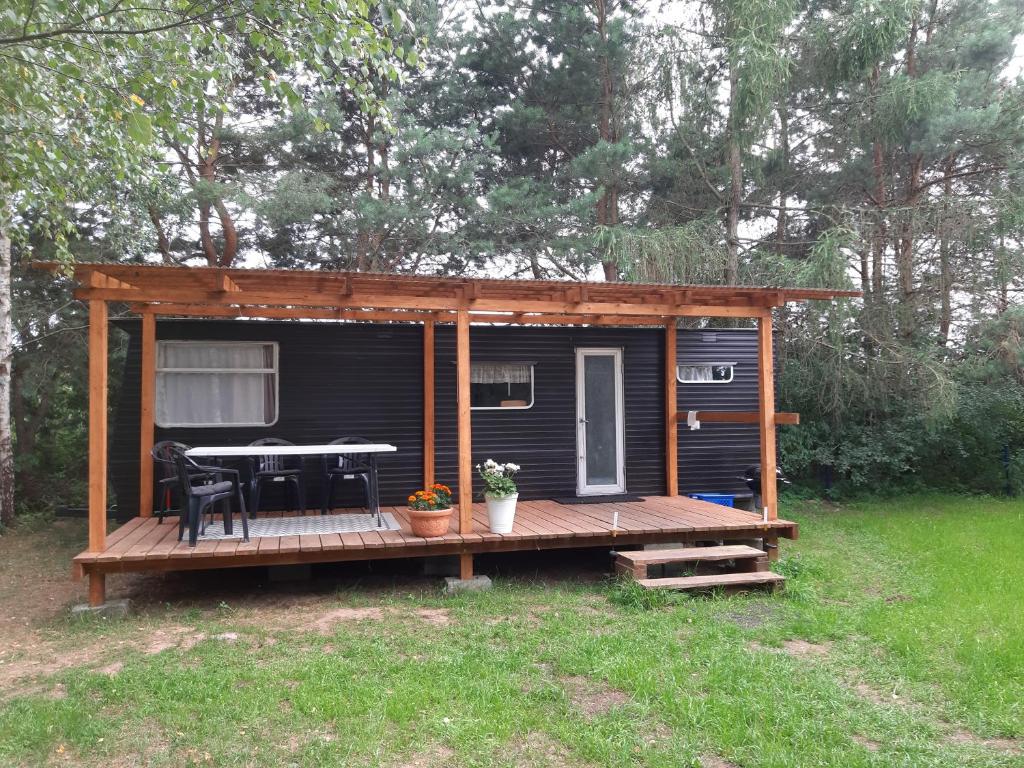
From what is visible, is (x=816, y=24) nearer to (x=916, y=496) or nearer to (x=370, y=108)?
(x=916, y=496)

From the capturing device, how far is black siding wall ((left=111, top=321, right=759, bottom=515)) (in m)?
6.85

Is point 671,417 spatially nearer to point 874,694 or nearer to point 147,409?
point 874,694

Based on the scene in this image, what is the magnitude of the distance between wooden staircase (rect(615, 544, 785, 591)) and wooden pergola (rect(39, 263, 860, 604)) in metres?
0.58

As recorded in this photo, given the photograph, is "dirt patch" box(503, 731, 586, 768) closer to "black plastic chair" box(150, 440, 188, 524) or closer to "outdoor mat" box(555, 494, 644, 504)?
"black plastic chair" box(150, 440, 188, 524)

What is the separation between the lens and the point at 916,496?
10.5 m

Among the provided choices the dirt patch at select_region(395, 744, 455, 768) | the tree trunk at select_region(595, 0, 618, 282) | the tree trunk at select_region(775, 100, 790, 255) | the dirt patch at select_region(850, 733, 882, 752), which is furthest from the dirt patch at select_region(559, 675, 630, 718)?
the tree trunk at select_region(775, 100, 790, 255)

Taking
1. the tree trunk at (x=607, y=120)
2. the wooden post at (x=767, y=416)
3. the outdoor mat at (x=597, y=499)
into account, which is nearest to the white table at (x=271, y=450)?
the outdoor mat at (x=597, y=499)

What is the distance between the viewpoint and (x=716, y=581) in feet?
17.2

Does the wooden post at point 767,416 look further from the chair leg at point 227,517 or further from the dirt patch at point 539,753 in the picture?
the chair leg at point 227,517

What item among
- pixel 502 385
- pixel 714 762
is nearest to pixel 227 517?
pixel 502 385

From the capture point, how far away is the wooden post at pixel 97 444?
15.7ft

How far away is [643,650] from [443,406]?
391cm

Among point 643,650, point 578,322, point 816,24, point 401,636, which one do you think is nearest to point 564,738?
point 643,650

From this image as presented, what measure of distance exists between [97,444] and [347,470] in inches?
83.0
